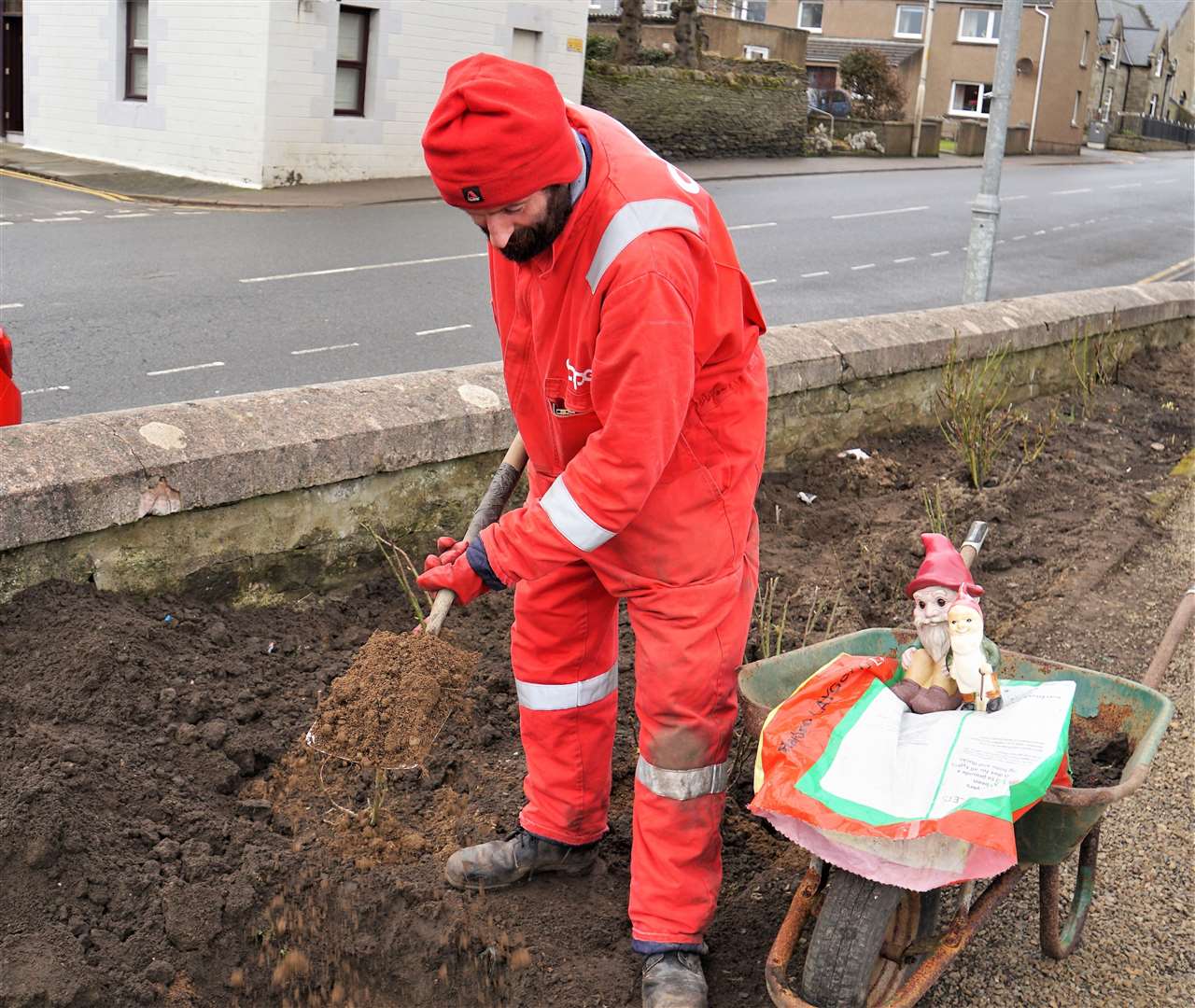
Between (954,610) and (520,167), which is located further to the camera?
(954,610)

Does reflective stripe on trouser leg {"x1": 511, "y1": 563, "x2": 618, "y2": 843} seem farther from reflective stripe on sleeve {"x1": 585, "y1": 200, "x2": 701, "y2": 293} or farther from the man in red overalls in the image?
reflective stripe on sleeve {"x1": 585, "y1": 200, "x2": 701, "y2": 293}

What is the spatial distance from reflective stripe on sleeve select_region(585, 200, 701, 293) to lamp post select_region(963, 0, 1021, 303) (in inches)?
254

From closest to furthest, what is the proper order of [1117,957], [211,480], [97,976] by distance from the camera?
[97,976] < [1117,957] < [211,480]

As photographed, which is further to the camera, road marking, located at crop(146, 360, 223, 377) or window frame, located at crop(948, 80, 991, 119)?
window frame, located at crop(948, 80, 991, 119)

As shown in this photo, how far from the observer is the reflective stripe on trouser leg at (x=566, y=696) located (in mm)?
3146

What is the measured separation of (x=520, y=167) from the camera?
2.51 meters

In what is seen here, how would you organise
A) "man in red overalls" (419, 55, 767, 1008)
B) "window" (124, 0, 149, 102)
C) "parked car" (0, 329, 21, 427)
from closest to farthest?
"man in red overalls" (419, 55, 767, 1008) < "parked car" (0, 329, 21, 427) < "window" (124, 0, 149, 102)

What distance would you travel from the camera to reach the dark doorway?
23.0m

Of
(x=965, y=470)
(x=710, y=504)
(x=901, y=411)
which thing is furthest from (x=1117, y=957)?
(x=901, y=411)

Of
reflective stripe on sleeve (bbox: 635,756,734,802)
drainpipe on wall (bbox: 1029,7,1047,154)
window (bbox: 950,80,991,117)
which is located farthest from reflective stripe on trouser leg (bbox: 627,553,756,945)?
window (bbox: 950,80,991,117)

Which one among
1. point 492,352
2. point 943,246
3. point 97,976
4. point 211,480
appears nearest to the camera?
point 97,976

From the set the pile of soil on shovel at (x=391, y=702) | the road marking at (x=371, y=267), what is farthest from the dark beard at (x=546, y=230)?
the road marking at (x=371, y=267)

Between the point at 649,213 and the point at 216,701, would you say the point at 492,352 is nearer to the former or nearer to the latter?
the point at 216,701

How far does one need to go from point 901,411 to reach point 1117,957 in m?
3.88
